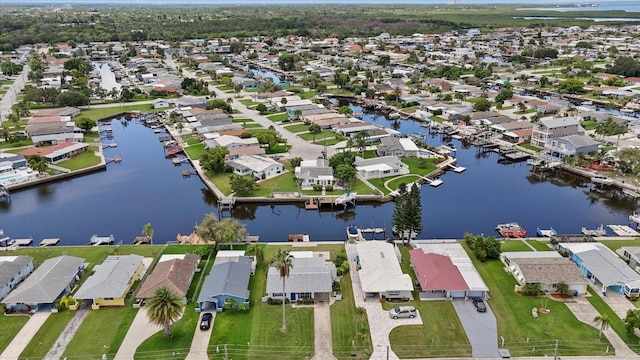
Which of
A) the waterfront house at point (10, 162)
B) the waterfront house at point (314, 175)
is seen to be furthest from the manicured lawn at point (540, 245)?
the waterfront house at point (10, 162)

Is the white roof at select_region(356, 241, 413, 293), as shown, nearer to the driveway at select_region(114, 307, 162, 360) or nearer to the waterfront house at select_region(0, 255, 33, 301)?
the driveway at select_region(114, 307, 162, 360)

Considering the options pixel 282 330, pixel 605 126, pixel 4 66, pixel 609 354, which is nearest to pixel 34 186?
pixel 282 330

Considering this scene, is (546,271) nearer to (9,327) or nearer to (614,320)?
(614,320)

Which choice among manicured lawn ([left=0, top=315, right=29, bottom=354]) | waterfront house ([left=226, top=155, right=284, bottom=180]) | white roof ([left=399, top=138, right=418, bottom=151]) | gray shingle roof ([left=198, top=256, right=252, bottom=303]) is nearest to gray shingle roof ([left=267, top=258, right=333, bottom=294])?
gray shingle roof ([left=198, top=256, right=252, bottom=303])

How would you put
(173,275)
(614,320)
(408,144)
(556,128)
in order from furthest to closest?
(556,128) → (408,144) → (173,275) → (614,320)

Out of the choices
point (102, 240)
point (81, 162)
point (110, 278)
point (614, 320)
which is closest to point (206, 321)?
point (110, 278)

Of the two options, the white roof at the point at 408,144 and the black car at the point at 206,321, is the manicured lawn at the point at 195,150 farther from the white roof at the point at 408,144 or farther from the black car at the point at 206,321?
the black car at the point at 206,321

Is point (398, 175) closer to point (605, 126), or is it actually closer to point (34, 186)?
point (605, 126)
